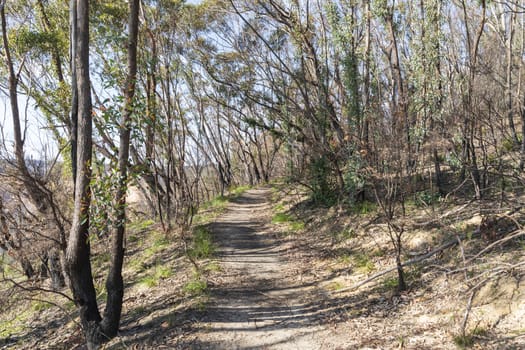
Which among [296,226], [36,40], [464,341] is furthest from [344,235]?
[36,40]

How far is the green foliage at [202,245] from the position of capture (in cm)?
891

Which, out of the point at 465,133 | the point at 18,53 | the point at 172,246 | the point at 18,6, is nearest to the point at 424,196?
the point at 465,133

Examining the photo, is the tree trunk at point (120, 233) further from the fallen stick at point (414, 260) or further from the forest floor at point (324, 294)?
the fallen stick at point (414, 260)

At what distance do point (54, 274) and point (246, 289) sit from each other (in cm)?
597

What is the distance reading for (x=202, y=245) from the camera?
9328mm

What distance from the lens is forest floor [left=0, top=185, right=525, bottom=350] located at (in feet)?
14.7

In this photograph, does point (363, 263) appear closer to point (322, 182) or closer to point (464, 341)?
point (464, 341)

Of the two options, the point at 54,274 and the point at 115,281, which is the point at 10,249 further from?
the point at 115,281

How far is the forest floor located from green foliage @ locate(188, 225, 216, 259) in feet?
0.49

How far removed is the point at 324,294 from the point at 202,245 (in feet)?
13.2

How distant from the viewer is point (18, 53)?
1039cm

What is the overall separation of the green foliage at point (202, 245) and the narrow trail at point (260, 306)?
312 mm

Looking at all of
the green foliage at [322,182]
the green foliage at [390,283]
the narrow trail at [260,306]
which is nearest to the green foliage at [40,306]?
the narrow trail at [260,306]

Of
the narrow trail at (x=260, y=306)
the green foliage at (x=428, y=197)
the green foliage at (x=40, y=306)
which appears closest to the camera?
the narrow trail at (x=260, y=306)
